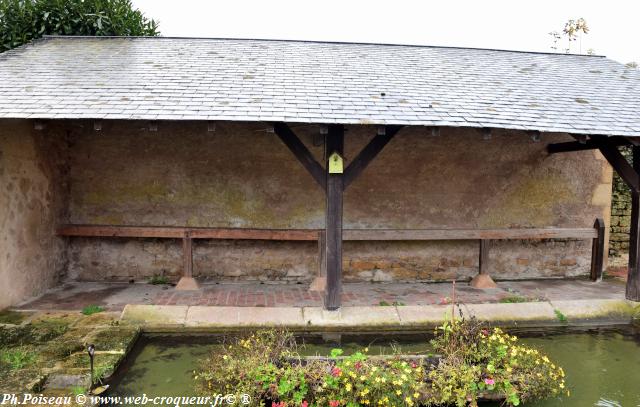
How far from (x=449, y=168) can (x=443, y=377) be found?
3911 mm

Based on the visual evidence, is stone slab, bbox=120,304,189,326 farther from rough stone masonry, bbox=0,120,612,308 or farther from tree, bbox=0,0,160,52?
tree, bbox=0,0,160,52

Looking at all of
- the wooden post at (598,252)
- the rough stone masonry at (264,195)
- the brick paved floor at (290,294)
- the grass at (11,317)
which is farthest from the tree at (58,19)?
the wooden post at (598,252)

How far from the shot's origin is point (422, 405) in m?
3.25

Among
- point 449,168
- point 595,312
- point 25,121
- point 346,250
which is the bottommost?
point 595,312

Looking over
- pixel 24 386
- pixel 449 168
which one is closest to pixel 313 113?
pixel 449 168

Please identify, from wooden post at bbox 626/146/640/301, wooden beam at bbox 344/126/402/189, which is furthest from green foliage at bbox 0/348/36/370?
wooden post at bbox 626/146/640/301

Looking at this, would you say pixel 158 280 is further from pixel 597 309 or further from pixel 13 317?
pixel 597 309

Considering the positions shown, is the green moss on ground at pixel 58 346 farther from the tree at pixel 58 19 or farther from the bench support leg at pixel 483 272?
the tree at pixel 58 19

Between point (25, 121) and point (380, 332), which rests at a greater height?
point (25, 121)

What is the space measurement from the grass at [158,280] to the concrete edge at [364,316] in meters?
1.34

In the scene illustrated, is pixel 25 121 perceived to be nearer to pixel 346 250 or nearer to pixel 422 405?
pixel 346 250

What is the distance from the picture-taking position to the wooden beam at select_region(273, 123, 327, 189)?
471cm

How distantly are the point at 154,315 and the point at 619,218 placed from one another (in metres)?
7.57

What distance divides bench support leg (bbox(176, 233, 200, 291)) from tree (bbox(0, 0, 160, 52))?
5.10 metres
